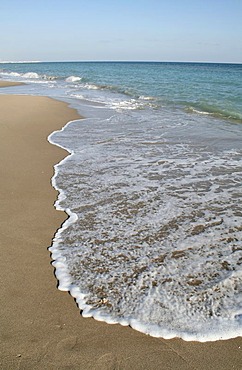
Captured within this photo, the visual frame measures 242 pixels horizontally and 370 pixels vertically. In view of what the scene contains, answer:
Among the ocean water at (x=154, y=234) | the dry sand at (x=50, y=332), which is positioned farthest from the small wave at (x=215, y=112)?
the dry sand at (x=50, y=332)

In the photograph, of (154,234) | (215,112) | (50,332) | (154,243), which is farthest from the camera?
(215,112)

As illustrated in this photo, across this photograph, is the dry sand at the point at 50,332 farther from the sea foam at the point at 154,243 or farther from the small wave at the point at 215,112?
the small wave at the point at 215,112

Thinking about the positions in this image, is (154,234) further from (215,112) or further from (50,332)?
(215,112)

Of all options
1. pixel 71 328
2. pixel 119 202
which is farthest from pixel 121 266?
pixel 119 202

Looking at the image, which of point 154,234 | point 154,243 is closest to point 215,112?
point 154,234

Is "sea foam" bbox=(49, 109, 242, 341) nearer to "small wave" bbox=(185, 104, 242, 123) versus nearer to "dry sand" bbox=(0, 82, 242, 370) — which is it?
"dry sand" bbox=(0, 82, 242, 370)

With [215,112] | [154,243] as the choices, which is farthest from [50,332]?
[215,112]

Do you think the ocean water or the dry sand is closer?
the dry sand

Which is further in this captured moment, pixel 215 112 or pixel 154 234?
pixel 215 112

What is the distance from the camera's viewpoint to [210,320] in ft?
8.50

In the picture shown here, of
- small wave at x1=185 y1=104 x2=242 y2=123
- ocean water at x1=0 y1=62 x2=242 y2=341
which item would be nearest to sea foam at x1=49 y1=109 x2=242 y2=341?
ocean water at x1=0 y1=62 x2=242 y2=341

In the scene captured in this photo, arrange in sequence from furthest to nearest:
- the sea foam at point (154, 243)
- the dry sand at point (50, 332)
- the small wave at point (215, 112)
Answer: the small wave at point (215, 112) → the sea foam at point (154, 243) → the dry sand at point (50, 332)

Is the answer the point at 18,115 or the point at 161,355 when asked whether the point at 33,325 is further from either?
the point at 18,115

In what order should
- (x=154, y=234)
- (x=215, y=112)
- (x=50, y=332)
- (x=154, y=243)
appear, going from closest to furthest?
(x=50, y=332) → (x=154, y=243) → (x=154, y=234) → (x=215, y=112)
